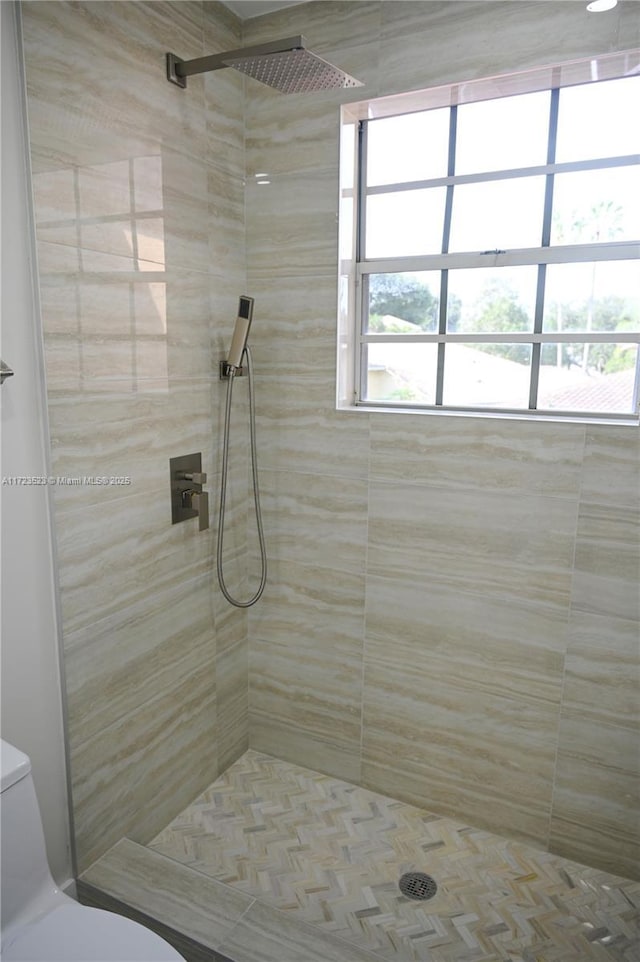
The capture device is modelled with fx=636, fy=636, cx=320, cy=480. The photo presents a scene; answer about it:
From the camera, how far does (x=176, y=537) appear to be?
2.18 meters

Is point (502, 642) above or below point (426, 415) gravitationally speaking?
below

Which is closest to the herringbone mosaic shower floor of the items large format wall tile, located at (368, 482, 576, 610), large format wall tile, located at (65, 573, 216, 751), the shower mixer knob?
large format wall tile, located at (65, 573, 216, 751)

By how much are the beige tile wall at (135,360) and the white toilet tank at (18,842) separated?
42 cm

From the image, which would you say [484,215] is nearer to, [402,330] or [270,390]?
[402,330]

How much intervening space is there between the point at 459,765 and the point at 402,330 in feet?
5.24

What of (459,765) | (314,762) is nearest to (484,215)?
(459,765)

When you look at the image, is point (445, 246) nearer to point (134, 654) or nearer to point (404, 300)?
point (404, 300)

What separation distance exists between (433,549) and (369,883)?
42.7 inches

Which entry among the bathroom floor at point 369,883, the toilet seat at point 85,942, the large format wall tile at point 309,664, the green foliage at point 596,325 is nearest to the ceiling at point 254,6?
the green foliage at point 596,325

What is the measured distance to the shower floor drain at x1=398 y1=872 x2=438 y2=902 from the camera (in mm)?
1978

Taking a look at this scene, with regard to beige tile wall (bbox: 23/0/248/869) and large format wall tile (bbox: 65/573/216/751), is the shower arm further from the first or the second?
large format wall tile (bbox: 65/573/216/751)

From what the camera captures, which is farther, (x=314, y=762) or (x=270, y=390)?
(x=314, y=762)

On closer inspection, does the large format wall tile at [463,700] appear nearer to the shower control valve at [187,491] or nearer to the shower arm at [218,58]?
the shower control valve at [187,491]

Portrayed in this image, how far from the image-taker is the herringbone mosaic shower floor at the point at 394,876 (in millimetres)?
1840
